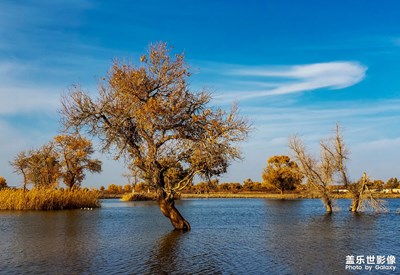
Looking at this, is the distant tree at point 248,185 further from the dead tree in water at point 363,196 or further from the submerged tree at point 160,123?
the submerged tree at point 160,123

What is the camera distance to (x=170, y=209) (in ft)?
82.8

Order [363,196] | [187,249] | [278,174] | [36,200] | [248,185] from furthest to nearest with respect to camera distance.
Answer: [248,185]
[278,174]
[363,196]
[36,200]
[187,249]

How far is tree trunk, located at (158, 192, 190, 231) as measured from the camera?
24.7m

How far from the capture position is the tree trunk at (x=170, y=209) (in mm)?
24703

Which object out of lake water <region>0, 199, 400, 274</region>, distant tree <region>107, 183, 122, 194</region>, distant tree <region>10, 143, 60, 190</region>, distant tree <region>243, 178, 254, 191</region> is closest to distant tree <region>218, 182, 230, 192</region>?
distant tree <region>243, 178, 254, 191</region>

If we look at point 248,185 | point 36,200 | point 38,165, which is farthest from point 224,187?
point 36,200

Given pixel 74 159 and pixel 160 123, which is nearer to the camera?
pixel 160 123

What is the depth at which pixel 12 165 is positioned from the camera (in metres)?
66.8

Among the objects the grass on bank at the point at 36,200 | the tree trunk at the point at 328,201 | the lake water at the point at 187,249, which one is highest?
the grass on bank at the point at 36,200

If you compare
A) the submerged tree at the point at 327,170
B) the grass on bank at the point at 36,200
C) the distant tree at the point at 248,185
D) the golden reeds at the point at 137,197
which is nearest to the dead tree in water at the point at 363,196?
the submerged tree at the point at 327,170

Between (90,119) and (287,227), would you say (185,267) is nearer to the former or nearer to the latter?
(90,119)

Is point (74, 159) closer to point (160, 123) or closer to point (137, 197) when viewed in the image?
point (137, 197)

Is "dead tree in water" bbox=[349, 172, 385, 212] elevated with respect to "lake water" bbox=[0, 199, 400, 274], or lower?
elevated

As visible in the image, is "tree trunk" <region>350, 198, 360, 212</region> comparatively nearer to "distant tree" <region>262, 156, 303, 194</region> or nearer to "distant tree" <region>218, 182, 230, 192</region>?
"distant tree" <region>262, 156, 303, 194</region>
